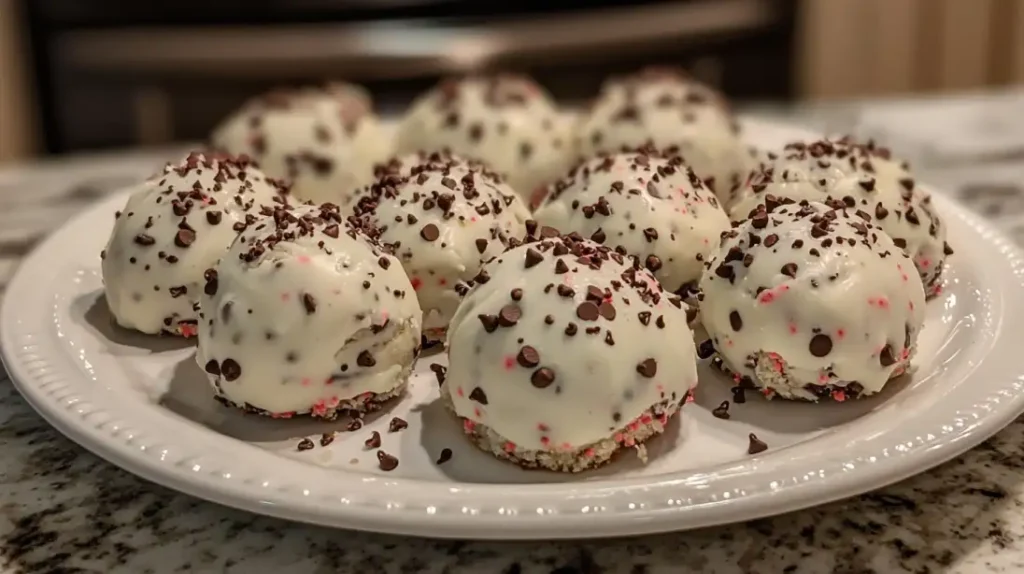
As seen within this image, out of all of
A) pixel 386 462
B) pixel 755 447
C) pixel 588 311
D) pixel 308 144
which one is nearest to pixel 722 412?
pixel 755 447

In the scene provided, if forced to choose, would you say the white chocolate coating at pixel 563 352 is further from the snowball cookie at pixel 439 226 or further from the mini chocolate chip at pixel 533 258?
the snowball cookie at pixel 439 226

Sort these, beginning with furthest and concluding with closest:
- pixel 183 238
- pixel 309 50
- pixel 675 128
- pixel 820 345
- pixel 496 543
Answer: pixel 309 50, pixel 675 128, pixel 183 238, pixel 820 345, pixel 496 543

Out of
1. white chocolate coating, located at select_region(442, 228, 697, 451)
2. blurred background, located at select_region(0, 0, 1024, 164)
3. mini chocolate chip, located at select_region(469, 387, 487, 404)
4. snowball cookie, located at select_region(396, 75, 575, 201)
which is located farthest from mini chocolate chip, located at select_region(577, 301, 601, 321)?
blurred background, located at select_region(0, 0, 1024, 164)

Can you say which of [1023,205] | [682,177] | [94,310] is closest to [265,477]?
[94,310]

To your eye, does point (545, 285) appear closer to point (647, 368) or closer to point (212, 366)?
point (647, 368)

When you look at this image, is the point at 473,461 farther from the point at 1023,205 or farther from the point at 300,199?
the point at 1023,205

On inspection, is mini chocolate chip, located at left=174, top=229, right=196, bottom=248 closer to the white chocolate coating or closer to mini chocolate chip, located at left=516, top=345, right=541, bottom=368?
the white chocolate coating
